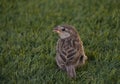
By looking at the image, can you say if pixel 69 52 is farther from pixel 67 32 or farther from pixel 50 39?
pixel 50 39

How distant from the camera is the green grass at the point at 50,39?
22.5ft

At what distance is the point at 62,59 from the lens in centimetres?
669

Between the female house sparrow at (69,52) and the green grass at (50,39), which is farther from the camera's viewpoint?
the green grass at (50,39)

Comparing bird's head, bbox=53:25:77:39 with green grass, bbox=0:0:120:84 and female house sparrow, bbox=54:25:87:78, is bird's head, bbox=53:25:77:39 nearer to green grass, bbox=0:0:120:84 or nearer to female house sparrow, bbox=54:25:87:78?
female house sparrow, bbox=54:25:87:78

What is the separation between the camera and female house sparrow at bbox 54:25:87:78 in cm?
662

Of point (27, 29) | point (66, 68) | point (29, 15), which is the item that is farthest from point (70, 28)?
point (29, 15)

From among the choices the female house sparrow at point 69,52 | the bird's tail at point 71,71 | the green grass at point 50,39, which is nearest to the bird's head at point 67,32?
the female house sparrow at point 69,52

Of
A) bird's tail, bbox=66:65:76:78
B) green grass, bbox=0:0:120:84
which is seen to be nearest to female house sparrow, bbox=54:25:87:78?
bird's tail, bbox=66:65:76:78

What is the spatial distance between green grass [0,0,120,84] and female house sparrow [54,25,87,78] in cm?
17

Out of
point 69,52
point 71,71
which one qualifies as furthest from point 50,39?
point 71,71

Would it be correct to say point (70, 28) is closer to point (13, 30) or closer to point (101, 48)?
point (101, 48)

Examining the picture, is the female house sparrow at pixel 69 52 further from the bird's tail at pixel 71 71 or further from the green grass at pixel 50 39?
the green grass at pixel 50 39

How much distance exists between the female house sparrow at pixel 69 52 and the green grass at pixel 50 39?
175 mm

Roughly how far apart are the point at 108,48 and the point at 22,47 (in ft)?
→ 5.58
